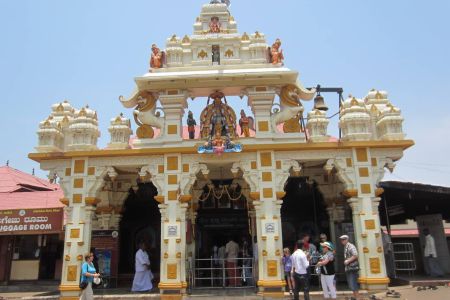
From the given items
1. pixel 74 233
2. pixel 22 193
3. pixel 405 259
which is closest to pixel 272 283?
pixel 74 233

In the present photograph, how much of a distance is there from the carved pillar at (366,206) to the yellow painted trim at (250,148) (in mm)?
388

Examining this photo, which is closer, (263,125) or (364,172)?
(364,172)

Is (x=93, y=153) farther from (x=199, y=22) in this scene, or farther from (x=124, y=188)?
(x=199, y=22)

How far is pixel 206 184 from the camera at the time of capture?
55.2ft

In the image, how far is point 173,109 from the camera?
1443 centimetres

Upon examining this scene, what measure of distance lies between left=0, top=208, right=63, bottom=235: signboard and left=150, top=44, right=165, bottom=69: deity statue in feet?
23.9

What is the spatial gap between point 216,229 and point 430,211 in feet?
32.2

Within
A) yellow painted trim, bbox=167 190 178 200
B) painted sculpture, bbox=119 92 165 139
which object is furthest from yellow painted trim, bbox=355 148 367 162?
painted sculpture, bbox=119 92 165 139

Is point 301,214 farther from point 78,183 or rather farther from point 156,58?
point 78,183

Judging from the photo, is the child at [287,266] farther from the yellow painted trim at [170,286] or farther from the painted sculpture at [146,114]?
the painted sculpture at [146,114]

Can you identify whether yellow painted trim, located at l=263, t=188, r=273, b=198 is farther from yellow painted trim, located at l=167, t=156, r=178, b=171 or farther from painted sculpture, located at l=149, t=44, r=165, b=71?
painted sculpture, located at l=149, t=44, r=165, b=71

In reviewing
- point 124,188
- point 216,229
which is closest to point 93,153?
point 124,188

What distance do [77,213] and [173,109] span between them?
16.2ft

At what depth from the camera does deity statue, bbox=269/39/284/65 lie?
49.4ft
